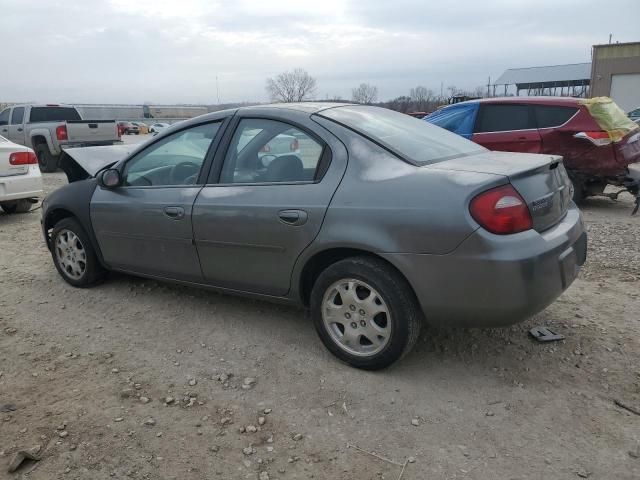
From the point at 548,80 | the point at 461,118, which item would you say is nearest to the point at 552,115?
the point at 461,118

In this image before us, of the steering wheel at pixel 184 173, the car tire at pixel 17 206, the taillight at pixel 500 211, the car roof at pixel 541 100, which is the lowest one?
the car tire at pixel 17 206

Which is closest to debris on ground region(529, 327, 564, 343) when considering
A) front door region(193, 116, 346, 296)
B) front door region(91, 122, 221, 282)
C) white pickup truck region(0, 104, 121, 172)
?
front door region(193, 116, 346, 296)

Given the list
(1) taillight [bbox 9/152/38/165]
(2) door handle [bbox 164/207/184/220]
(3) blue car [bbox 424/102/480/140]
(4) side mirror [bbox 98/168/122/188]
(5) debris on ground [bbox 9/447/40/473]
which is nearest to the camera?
(5) debris on ground [bbox 9/447/40/473]

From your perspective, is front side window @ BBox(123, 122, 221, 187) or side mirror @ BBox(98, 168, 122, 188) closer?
front side window @ BBox(123, 122, 221, 187)

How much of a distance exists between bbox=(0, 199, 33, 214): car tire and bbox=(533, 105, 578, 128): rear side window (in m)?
8.05

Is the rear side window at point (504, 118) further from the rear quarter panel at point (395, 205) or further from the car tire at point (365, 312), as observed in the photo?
the car tire at point (365, 312)

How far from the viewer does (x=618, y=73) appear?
39.8 meters

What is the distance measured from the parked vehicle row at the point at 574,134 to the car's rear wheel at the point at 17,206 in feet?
23.4

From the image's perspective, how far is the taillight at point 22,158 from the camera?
25.4 ft

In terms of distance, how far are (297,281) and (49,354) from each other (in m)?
1.78

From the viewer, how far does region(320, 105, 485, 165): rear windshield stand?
3.14 meters

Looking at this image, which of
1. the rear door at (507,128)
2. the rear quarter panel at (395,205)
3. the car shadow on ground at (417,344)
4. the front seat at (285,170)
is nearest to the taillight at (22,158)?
the car shadow on ground at (417,344)

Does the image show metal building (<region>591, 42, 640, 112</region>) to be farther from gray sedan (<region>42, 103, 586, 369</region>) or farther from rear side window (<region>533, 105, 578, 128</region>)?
gray sedan (<region>42, 103, 586, 369</region>)

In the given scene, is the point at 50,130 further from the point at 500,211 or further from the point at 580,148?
the point at 500,211
